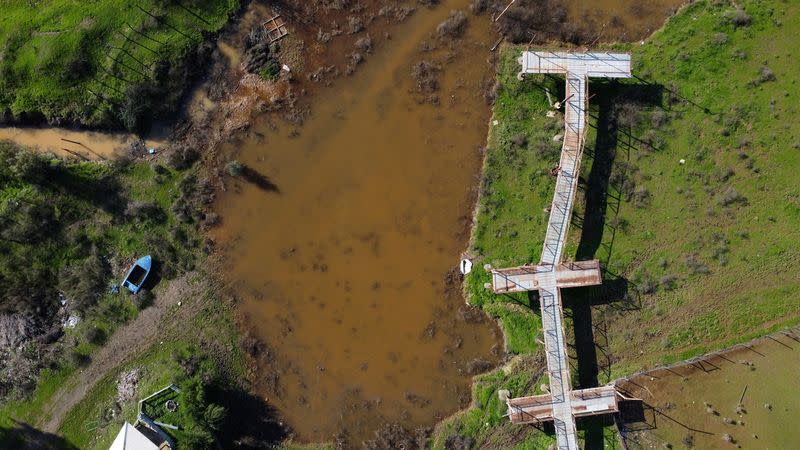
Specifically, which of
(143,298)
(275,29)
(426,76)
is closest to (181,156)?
(143,298)

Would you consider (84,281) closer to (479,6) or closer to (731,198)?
(479,6)

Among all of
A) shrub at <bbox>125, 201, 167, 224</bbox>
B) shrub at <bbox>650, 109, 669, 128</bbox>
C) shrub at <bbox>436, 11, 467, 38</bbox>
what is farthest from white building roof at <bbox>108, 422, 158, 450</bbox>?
shrub at <bbox>650, 109, 669, 128</bbox>

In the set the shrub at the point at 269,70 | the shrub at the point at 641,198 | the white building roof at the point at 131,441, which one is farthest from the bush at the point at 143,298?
the shrub at the point at 641,198

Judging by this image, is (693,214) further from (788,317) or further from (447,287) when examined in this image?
(447,287)

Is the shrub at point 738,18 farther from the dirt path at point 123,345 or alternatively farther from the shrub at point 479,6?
the dirt path at point 123,345

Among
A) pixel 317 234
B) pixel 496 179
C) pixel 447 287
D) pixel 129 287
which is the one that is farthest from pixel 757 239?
pixel 129 287

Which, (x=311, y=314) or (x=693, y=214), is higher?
(x=693, y=214)
